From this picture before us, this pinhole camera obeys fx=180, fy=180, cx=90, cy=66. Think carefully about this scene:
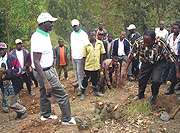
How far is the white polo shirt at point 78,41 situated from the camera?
5279 mm

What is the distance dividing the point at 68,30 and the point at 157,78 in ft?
52.0

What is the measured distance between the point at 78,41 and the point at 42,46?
229 centimetres

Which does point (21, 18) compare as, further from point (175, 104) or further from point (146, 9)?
point (175, 104)

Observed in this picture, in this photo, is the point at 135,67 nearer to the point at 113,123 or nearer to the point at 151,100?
the point at 151,100

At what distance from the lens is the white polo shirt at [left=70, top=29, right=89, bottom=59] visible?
528cm

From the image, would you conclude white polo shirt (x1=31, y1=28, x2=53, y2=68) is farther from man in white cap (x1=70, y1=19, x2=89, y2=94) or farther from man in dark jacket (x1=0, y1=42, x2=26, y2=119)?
man in white cap (x1=70, y1=19, x2=89, y2=94)

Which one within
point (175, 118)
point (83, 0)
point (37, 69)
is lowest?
point (175, 118)

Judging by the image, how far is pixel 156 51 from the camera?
3.64 metres

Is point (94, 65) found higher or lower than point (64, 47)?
lower

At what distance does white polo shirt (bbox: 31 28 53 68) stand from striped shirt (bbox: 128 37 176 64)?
1.90 meters

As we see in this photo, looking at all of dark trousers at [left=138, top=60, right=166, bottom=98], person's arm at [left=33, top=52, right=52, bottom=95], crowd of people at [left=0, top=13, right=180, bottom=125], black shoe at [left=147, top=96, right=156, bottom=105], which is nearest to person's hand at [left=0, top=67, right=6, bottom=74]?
crowd of people at [left=0, top=13, right=180, bottom=125]

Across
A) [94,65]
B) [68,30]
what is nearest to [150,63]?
[94,65]

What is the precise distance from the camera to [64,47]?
721 centimetres

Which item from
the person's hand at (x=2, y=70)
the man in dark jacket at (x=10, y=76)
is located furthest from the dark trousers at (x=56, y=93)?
the person's hand at (x=2, y=70)
